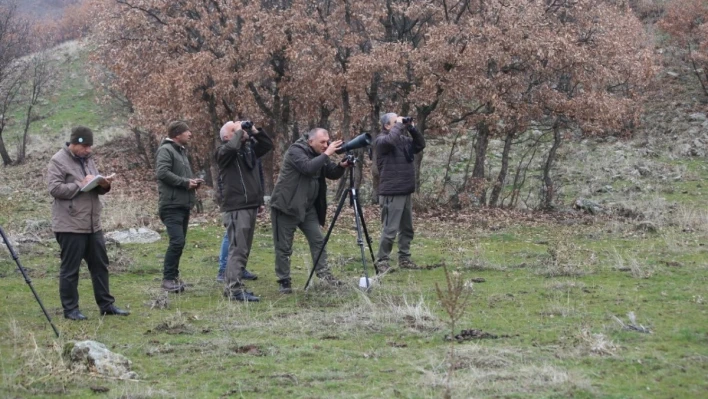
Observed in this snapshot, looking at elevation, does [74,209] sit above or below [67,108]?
below

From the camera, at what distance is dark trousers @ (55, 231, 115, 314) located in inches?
310

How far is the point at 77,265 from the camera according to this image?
26.0 ft

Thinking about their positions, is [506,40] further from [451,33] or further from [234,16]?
[234,16]

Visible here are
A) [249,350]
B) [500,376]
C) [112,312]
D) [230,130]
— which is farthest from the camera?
[230,130]

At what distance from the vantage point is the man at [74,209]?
7758mm

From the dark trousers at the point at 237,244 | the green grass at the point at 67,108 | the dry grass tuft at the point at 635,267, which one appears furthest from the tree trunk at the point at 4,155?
the dry grass tuft at the point at 635,267

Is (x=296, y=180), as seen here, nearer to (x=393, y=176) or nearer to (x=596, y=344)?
(x=393, y=176)

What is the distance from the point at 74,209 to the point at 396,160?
4383 millimetres

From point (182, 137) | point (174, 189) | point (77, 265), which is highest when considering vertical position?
point (182, 137)

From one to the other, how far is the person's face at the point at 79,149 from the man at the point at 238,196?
1556mm

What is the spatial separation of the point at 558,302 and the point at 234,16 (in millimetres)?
12490

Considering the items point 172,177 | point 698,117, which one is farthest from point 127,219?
point 698,117

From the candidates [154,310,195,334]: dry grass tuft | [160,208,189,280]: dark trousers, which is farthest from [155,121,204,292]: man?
[154,310,195,334]: dry grass tuft

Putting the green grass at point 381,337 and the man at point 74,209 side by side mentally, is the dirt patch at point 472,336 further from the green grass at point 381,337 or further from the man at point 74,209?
the man at point 74,209
